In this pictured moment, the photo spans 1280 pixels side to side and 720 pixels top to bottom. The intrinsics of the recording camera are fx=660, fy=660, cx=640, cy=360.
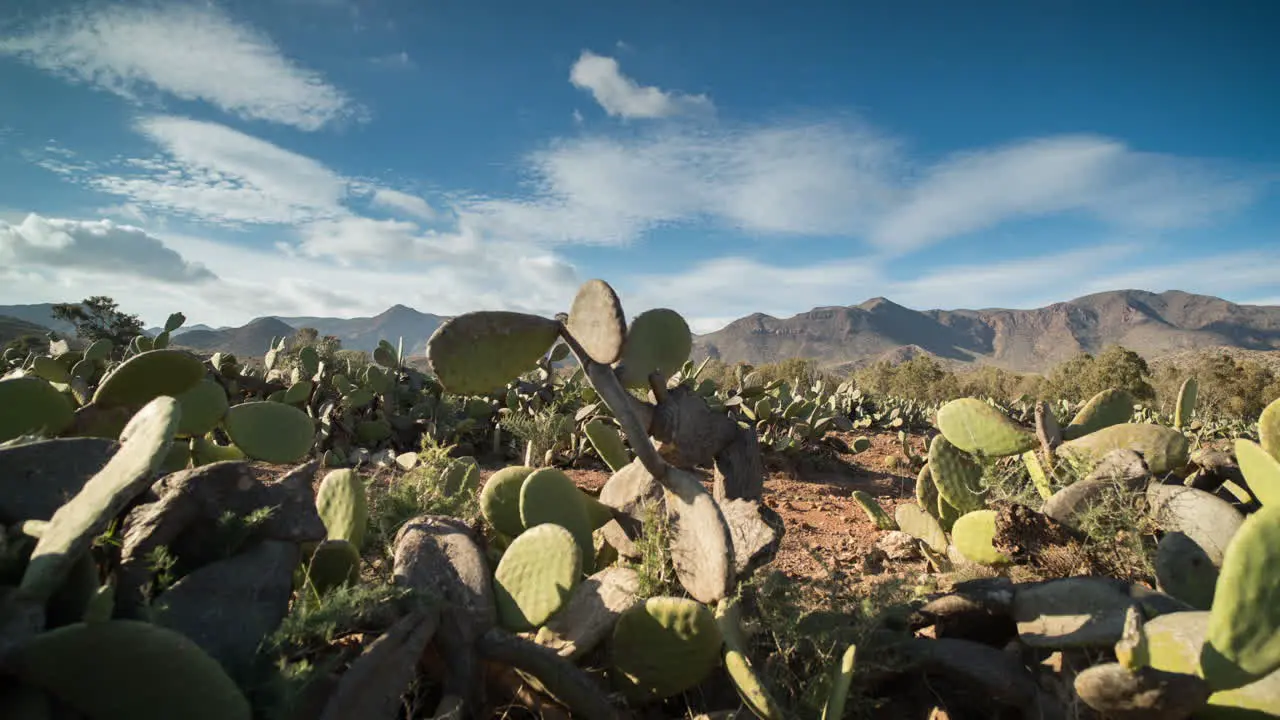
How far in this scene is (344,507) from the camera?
2414 millimetres

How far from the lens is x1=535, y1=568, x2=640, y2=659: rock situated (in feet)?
6.82

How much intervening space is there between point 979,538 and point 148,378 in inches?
133

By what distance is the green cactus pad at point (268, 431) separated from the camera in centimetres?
309

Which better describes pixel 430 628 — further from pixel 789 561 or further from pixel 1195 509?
pixel 1195 509

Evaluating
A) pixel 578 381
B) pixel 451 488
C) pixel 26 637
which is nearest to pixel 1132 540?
pixel 451 488

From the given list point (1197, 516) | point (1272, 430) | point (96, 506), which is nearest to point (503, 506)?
A: point (96, 506)

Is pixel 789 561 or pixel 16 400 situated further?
pixel 789 561

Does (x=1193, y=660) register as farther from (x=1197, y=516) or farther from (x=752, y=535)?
(x=1197, y=516)

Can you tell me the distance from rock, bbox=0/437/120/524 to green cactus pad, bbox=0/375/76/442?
0.65 meters

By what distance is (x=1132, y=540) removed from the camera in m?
2.59

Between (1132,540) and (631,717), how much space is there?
6.84 ft

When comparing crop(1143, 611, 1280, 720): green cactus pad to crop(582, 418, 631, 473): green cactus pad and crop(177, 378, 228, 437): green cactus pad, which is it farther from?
crop(177, 378, 228, 437): green cactus pad

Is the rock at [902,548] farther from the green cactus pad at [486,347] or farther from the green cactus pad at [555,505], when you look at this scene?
the green cactus pad at [486,347]

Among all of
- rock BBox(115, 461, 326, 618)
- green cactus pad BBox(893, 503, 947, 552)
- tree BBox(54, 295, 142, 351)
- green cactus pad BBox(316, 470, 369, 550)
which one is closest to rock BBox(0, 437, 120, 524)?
rock BBox(115, 461, 326, 618)
